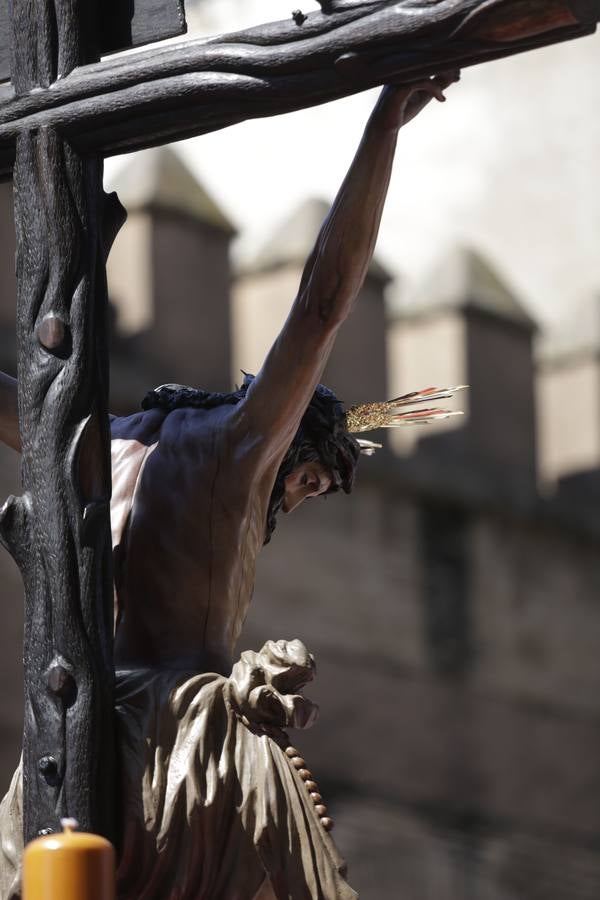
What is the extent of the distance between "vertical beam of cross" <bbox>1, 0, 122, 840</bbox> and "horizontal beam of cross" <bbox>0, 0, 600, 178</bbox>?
44mm

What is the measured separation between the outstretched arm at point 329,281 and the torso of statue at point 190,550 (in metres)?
0.06

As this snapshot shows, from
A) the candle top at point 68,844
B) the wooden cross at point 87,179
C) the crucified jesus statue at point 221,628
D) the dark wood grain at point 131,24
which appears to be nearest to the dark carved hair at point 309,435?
the crucified jesus statue at point 221,628

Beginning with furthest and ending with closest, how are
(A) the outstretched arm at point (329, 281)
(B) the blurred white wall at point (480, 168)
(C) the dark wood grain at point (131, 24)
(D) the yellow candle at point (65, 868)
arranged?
(B) the blurred white wall at point (480, 168), (C) the dark wood grain at point (131, 24), (A) the outstretched arm at point (329, 281), (D) the yellow candle at point (65, 868)

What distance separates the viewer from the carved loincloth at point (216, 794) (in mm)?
3564

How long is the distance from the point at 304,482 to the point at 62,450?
1.65ft

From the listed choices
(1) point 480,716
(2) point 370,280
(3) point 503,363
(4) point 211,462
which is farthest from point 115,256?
(4) point 211,462

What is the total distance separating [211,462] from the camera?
3816mm

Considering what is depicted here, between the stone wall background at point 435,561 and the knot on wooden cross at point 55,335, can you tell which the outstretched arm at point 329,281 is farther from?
the stone wall background at point 435,561

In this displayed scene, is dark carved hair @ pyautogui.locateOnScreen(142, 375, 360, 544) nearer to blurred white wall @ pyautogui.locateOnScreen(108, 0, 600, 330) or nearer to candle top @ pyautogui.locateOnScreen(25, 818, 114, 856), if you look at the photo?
candle top @ pyautogui.locateOnScreen(25, 818, 114, 856)

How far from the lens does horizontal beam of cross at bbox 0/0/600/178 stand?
3422 millimetres

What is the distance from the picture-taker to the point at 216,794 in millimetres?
3596

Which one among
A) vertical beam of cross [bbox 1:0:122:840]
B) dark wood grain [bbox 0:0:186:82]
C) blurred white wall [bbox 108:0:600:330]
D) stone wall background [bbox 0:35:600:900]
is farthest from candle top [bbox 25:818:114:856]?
blurred white wall [bbox 108:0:600:330]

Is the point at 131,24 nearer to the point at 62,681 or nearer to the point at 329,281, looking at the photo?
the point at 329,281

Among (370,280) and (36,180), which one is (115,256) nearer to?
(370,280)
